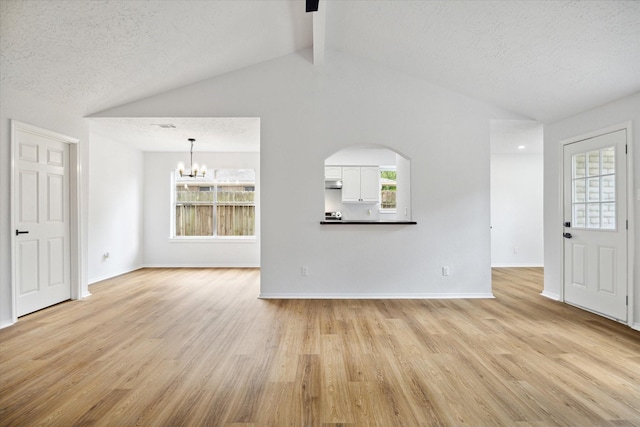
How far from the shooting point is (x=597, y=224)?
3.79 metres

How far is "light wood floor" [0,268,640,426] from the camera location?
6.16 ft

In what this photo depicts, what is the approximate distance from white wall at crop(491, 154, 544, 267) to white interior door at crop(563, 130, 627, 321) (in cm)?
283

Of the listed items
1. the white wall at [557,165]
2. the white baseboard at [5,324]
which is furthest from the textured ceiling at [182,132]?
the white wall at [557,165]

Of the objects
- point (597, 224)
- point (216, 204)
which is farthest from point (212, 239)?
point (597, 224)

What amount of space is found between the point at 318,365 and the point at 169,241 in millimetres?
5569

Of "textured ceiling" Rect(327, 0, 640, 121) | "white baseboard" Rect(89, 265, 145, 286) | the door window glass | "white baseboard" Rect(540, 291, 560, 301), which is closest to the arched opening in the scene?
"textured ceiling" Rect(327, 0, 640, 121)

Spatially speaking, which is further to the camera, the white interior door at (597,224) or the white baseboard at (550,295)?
the white baseboard at (550,295)

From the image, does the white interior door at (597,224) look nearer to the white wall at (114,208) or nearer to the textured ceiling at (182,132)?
the textured ceiling at (182,132)

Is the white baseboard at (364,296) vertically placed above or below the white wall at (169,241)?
below

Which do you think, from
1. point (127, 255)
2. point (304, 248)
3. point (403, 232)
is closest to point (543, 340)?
point (403, 232)

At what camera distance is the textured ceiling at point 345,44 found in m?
2.74

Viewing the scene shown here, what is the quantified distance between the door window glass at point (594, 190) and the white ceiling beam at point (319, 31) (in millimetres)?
3491

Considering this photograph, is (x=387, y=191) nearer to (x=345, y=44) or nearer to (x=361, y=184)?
(x=361, y=184)

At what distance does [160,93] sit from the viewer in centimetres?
441
